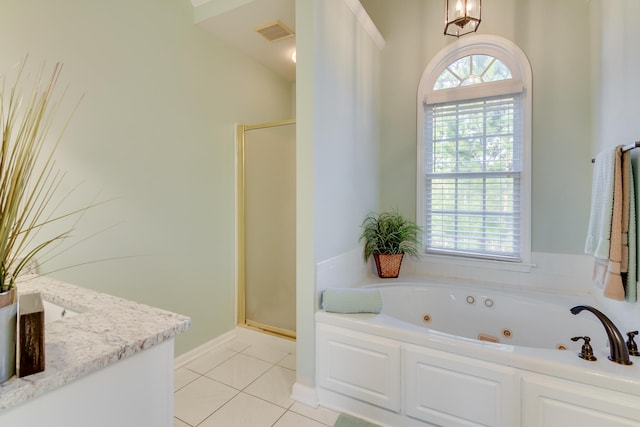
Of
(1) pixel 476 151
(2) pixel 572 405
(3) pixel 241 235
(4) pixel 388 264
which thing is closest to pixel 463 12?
(1) pixel 476 151

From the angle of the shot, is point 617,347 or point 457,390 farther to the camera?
point 457,390

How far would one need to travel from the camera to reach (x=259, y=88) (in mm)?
3270

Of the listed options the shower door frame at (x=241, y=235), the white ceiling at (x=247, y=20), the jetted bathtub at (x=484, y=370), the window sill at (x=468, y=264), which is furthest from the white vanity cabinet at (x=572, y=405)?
the white ceiling at (x=247, y=20)

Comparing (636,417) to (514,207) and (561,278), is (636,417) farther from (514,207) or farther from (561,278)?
(514,207)

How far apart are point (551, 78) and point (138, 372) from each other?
3274 millimetres

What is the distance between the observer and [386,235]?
2830 mm

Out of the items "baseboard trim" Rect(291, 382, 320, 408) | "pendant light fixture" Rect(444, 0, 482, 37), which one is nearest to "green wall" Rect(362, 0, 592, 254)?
"pendant light fixture" Rect(444, 0, 482, 37)

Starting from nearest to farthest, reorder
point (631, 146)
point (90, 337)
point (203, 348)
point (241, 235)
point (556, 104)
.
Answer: point (90, 337), point (631, 146), point (556, 104), point (203, 348), point (241, 235)

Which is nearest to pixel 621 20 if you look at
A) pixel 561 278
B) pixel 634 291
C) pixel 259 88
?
pixel 634 291

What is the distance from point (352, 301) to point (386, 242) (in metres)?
0.95

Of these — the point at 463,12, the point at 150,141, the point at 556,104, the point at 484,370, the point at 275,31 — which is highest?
the point at 275,31

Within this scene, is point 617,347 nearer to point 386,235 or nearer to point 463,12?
point 386,235

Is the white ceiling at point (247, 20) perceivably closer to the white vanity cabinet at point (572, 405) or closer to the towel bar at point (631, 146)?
the towel bar at point (631, 146)

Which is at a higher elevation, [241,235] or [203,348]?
[241,235]
